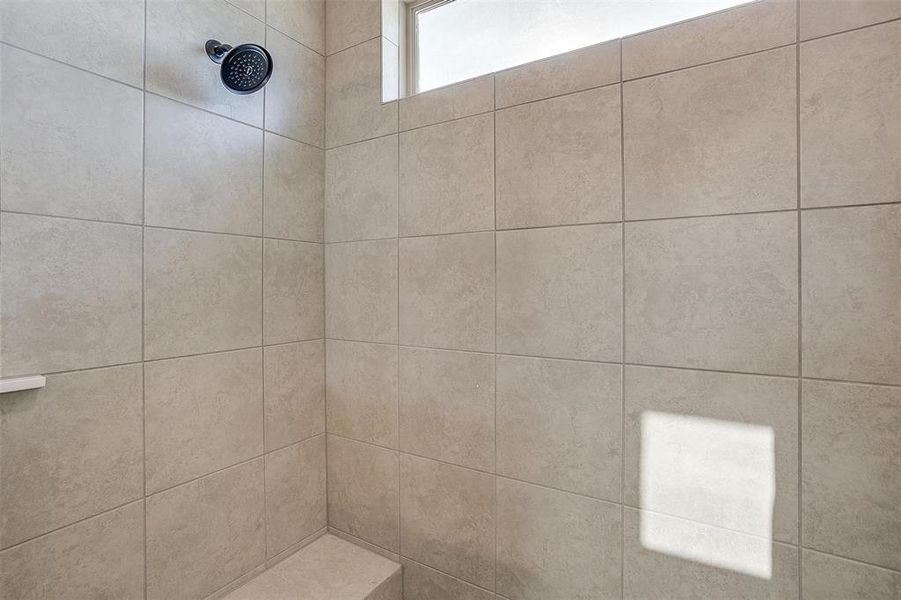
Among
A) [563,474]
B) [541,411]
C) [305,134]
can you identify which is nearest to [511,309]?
[541,411]

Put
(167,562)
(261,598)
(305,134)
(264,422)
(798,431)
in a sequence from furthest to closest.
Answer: (305,134)
(264,422)
(261,598)
(167,562)
(798,431)

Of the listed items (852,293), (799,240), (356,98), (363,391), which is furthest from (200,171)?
(852,293)

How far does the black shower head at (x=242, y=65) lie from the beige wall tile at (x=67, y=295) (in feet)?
1.56

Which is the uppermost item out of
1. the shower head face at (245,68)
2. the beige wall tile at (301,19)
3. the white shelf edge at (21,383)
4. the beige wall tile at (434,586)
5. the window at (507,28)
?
the beige wall tile at (301,19)

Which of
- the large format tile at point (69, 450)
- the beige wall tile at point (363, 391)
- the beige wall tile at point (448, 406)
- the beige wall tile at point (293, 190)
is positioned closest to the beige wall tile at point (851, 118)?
the beige wall tile at point (448, 406)

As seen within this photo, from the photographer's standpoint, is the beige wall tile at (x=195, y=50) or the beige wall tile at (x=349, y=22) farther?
the beige wall tile at (x=349, y=22)

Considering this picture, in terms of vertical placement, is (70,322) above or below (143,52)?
below

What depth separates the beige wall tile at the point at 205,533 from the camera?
1.14 metres

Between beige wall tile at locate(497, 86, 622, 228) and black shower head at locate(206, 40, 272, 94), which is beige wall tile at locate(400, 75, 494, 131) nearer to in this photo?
beige wall tile at locate(497, 86, 622, 228)

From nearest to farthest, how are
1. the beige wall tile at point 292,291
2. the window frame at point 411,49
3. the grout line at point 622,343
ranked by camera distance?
1. the grout line at point 622,343
2. the beige wall tile at point 292,291
3. the window frame at point 411,49

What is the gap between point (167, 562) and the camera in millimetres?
1156

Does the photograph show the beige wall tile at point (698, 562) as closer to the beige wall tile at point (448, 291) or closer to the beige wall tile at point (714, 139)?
the beige wall tile at point (448, 291)

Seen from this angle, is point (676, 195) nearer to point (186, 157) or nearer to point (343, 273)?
point (343, 273)

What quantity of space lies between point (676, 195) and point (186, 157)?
50.7 inches
